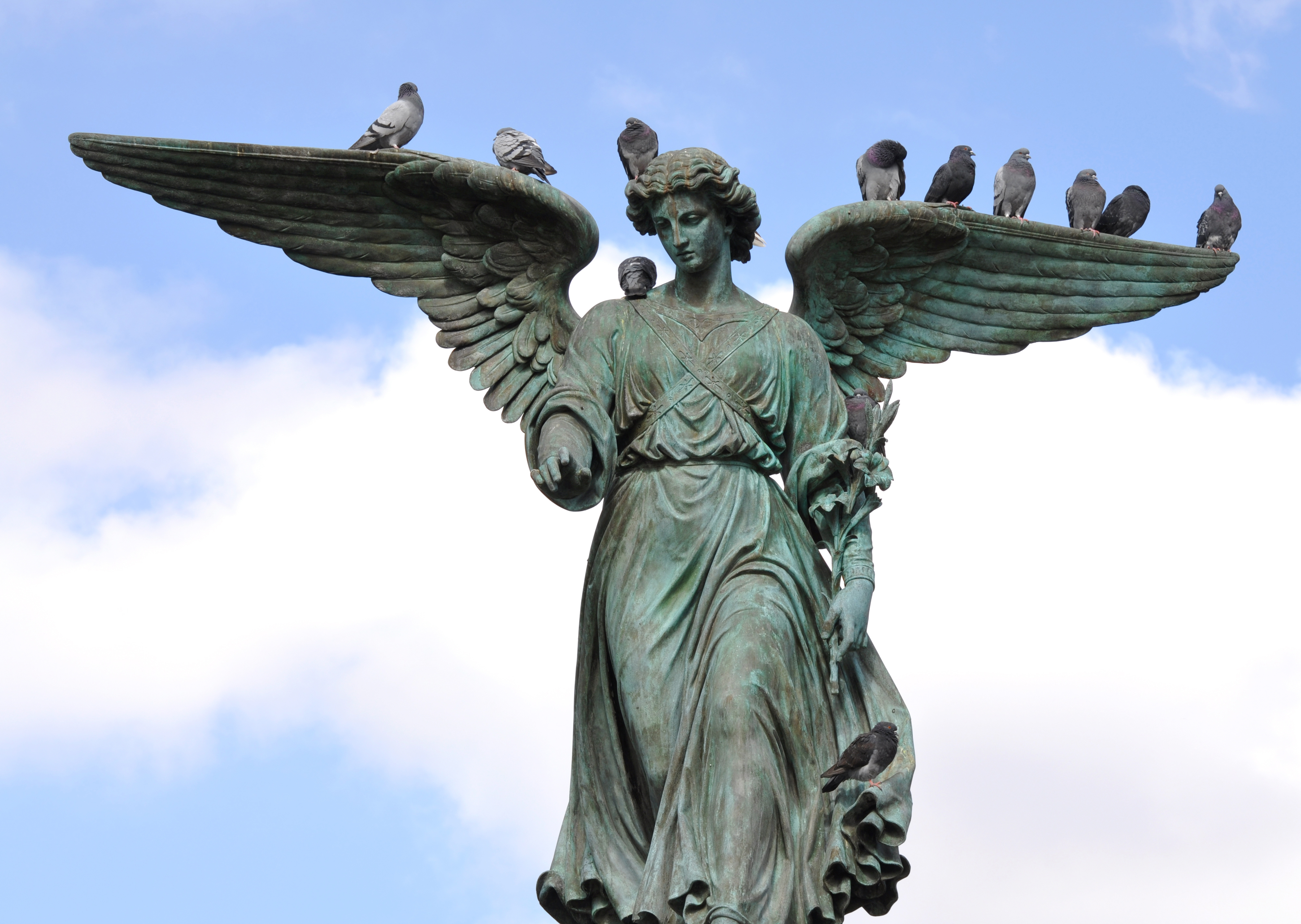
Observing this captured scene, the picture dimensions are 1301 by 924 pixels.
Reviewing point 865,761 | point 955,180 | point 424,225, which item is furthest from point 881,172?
point 865,761

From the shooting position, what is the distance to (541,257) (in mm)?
13430

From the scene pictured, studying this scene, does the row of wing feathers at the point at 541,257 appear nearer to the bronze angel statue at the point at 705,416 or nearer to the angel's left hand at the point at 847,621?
the bronze angel statue at the point at 705,416

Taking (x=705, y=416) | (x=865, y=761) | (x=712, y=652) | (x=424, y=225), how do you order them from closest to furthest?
(x=865, y=761) → (x=712, y=652) → (x=705, y=416) → (x=424, y=225)

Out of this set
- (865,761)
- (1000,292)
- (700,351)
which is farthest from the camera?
(1000,292)

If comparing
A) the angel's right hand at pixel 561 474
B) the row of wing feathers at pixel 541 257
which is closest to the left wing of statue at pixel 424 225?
the row of wing feathers at pixel 541 257

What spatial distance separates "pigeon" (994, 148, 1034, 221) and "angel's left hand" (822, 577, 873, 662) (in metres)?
2.99

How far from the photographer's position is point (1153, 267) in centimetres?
1379

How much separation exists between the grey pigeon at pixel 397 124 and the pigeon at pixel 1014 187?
310 centimetres

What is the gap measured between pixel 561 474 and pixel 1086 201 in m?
3.83

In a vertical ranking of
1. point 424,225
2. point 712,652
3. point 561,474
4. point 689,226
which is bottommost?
point 712,652

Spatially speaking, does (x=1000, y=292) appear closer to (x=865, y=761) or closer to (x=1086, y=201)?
(x=1086, y=201)

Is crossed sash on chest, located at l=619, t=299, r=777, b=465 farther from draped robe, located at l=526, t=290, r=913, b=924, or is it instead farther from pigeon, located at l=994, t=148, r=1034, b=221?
pigeon, located at l=994, t=148, r=1034, b=221

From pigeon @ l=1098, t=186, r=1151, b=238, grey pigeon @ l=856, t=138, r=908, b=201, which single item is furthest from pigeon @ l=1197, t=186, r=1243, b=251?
grey pigeon @ l=856, t=138, r=908, b=201

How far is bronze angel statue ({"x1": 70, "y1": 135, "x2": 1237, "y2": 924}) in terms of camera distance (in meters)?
11.7
